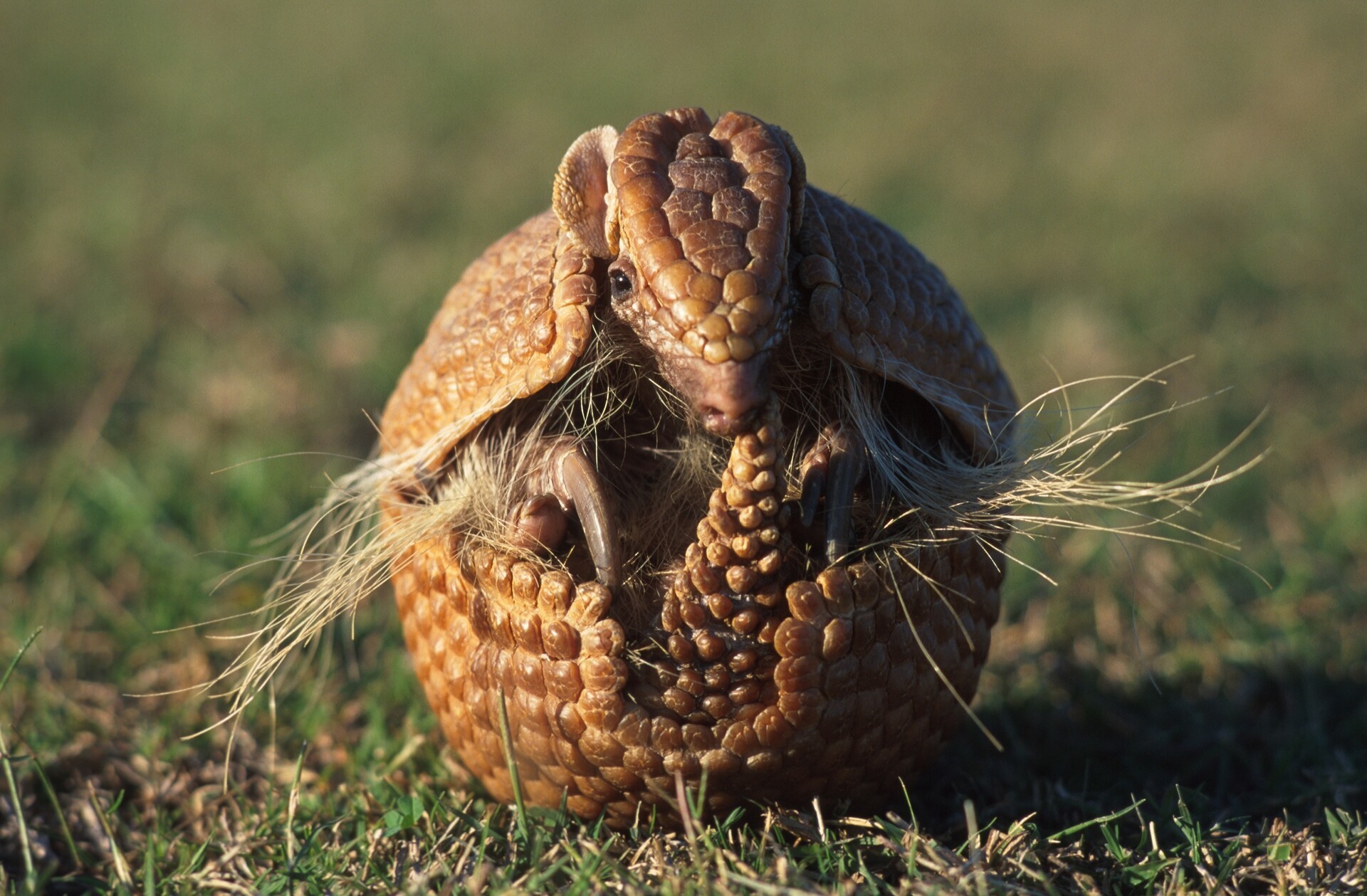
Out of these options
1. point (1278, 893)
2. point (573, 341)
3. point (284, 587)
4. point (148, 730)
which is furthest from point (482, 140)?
point (1278, 893)

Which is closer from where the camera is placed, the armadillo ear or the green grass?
the armadillo ear

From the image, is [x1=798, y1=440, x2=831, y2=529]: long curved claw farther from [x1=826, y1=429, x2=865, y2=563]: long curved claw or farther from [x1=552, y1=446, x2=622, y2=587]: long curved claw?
[x1=552, y1=446, x2=622, y2=587]: long curved claw

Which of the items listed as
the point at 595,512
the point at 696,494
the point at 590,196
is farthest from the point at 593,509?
the point at 590,196

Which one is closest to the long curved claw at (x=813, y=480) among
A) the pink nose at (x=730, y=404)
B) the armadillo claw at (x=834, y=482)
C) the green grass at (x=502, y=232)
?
the armadillo claw at (x=834, y=482)

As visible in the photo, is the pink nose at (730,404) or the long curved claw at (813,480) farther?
the long curved claw at (813,480)

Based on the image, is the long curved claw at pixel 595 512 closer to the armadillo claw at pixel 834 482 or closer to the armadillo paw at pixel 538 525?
the armadillo paw at pixel 538 525

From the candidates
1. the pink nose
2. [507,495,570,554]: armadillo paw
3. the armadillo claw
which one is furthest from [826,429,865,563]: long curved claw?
[507,495,570,554]: armadillo paw
